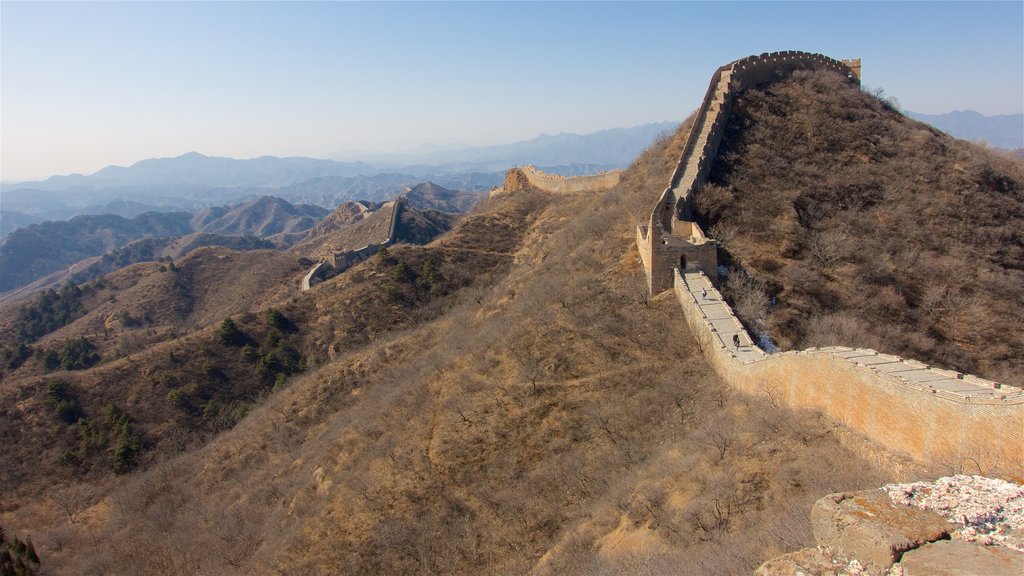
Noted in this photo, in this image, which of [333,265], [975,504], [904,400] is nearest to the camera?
[975,504]

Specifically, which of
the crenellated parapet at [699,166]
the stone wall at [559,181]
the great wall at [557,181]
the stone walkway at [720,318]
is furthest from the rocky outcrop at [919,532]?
the stone wall at [559,181]

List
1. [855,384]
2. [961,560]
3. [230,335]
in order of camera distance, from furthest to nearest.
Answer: [230,335], [855,384], [961,560]

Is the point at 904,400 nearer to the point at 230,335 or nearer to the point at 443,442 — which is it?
the point at 443,442

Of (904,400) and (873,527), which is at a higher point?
(873,527)

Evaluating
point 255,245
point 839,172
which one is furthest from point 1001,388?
point 255,245

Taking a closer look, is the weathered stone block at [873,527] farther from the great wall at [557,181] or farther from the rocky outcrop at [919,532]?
the great wall at [557,181]

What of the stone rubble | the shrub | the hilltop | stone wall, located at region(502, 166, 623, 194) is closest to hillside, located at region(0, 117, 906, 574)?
the hilltop

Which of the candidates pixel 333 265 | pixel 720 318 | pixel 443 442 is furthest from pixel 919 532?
pixel 333 265
